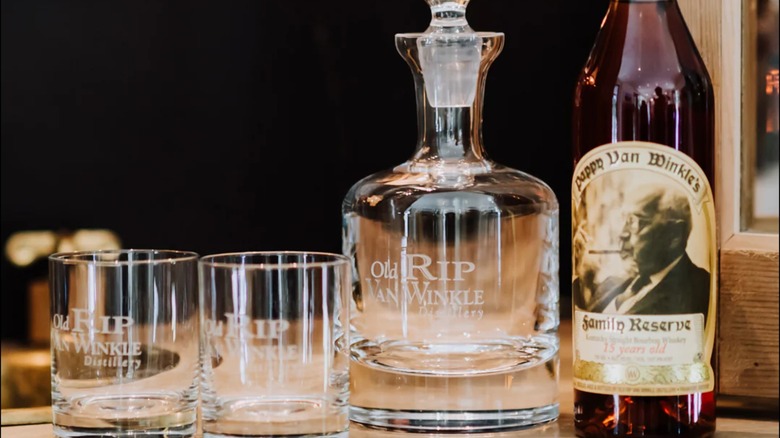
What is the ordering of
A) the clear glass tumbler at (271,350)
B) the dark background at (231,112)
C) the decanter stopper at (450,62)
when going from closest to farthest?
1. the clear glass tumbler at (271,350)
2. the decanter stopper at (450,62)
3. the dark background at (231,112)

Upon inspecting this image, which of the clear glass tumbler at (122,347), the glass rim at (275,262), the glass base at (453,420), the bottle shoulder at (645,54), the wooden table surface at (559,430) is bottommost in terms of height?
the wooden table surface at (559,430)

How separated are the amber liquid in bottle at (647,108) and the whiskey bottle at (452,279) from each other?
0.17 ft

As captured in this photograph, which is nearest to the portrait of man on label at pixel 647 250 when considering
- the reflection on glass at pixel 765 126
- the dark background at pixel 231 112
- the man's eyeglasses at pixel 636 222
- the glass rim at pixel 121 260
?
the man's eyeglasses at pixel 636 222

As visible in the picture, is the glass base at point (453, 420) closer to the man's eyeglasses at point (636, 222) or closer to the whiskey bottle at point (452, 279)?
the whiskey bottle at point (452, 279)

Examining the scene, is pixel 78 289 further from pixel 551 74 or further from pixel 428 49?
pixel 551 74

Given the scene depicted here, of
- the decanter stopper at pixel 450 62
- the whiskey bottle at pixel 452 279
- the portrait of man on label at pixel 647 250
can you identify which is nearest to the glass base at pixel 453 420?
the whiskey bottle at pixel 452 279

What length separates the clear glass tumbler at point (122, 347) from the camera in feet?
2.21

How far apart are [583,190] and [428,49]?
0.15 meters

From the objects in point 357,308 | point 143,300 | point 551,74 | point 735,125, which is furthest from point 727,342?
point 551,74

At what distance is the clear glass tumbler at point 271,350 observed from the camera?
0.64 m

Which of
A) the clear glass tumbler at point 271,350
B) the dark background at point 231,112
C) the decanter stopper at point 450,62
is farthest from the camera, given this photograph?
the dark background at point 231,112

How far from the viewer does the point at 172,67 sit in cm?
120

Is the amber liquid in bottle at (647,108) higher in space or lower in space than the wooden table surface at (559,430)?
higher

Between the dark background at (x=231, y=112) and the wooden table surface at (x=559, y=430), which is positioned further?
the dark background at (x=231, y=112)
